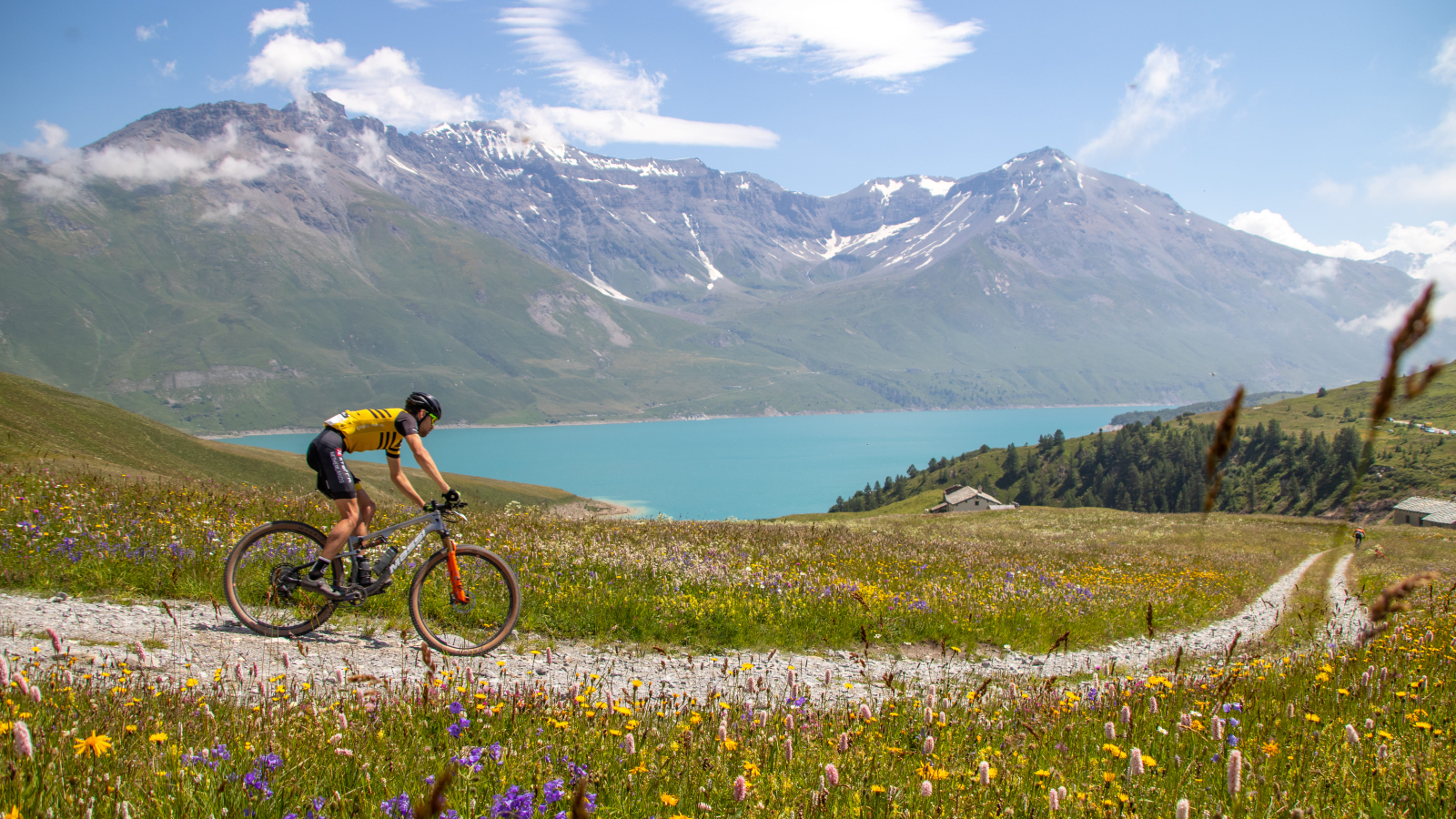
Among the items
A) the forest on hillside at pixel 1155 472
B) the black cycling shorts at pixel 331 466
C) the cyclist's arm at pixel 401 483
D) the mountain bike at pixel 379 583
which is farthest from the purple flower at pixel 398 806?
the forest on hillside at pixel 1155 472

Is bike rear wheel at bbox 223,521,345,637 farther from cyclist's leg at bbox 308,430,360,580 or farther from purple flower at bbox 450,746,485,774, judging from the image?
purple flower at bbox 450,746,485,774

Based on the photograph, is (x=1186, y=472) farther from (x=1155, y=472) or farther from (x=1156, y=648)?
(x=1156, y=648)

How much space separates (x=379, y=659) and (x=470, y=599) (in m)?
1.63

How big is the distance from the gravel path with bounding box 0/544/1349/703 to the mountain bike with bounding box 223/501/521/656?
0.98ft

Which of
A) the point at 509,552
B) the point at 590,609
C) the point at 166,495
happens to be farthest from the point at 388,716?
the point at 166,495

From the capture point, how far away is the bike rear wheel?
10.4m

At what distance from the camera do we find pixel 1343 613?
17938mm

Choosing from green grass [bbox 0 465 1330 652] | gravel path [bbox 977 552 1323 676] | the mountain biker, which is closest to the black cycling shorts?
the mountain biker

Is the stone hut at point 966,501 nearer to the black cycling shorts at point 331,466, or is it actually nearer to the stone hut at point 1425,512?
the stone hut at point 1425,512

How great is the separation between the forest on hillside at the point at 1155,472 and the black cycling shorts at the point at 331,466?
162m

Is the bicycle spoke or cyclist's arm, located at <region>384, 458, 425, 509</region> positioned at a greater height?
cyclist's arm, located at <region>384, 458, 425, 509</region>

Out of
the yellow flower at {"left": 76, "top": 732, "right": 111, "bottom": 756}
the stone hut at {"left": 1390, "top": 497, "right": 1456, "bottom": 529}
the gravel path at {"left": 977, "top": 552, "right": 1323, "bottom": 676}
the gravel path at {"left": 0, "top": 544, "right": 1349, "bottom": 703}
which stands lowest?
the stone hut at {"left": 1390, "top": 497, "right": 1456, "bottom": 529}

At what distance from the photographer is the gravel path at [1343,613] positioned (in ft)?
39.2

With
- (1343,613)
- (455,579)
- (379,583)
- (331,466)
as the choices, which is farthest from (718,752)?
(1343,613)
